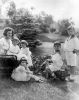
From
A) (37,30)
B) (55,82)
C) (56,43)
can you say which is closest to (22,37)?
(37,30)

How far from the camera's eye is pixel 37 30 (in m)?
4.12

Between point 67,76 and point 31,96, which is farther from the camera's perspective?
point 67,76

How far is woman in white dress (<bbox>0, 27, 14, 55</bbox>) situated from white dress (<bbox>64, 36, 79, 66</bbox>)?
2.83 feet

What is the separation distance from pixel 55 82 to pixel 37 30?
0.84 meters

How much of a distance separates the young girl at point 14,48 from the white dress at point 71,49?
0.73 m

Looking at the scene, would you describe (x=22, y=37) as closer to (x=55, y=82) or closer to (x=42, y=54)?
(x=42, y=54)

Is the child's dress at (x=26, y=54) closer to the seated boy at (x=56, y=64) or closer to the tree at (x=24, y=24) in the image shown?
the tree at (x=24, y=24)

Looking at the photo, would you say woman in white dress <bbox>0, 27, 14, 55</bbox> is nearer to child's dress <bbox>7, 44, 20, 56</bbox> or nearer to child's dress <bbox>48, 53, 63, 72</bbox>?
child's dress <bbox>7, 44, 20, 56</bbox>

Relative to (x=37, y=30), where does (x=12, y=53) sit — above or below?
below

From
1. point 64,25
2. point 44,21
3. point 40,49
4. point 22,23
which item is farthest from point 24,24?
point 64,25

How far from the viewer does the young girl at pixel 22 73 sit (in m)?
3.85

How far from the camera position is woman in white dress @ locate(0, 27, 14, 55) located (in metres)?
3.87

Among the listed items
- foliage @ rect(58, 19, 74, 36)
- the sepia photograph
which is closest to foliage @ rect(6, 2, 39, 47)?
the sepia photograph

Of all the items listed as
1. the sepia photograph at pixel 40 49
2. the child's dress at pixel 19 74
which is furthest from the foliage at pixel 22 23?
the child's dress at pixel 19 74
